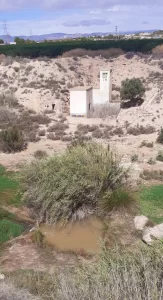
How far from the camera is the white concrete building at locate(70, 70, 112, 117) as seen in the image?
29.3 meters

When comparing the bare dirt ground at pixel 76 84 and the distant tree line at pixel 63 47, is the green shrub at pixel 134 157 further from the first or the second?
the distant tree line at pixel 63 47

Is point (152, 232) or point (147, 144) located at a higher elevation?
point (147, 144)

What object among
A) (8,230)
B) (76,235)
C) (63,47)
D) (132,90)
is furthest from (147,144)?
(63,47)

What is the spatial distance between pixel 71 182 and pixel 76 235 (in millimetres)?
1815

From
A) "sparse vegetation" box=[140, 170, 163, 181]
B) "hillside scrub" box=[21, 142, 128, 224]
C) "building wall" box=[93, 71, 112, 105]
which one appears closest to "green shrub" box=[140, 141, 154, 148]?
"sparse vegetation" box=[140, 170, 163, 181]

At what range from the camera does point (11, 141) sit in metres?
21.1

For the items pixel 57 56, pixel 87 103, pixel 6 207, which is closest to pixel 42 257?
pixel 6 207

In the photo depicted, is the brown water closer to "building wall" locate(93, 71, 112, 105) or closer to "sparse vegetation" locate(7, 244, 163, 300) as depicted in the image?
"sparse vegetation" locate(7, 244, 163, 300)

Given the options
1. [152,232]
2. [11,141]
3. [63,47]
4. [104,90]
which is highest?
[63,47]

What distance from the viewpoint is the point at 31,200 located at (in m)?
13.7

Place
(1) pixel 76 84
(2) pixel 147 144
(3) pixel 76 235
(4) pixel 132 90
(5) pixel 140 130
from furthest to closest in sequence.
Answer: (1) pixel 76 84, (4) pixel 132 90, (5) pixel 140 130, (2) pixel 147 144, (3) pixel 76 235

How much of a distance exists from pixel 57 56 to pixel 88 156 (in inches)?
1453

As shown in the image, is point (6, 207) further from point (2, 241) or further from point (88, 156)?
point (88, 156)

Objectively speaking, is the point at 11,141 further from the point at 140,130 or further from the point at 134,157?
the point at 140,130
